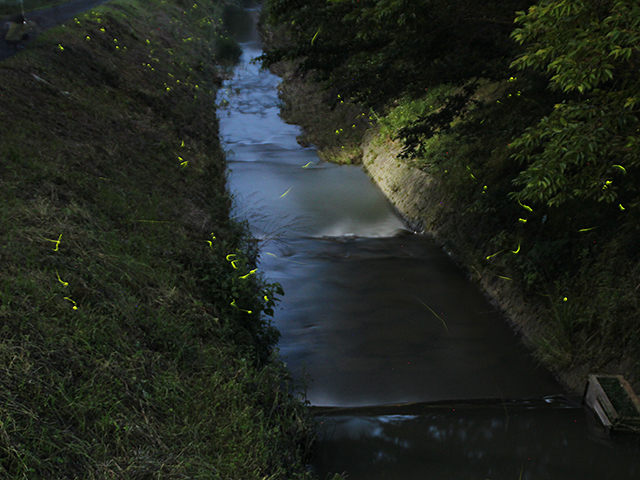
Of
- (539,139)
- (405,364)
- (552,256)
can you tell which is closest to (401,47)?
(539,139)

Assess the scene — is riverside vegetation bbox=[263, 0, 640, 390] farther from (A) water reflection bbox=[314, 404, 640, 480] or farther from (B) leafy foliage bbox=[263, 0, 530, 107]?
(A) water reflection bbox=[314, 404, 640, 480]

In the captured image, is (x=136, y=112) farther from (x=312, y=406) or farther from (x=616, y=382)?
(x=616, y=382)

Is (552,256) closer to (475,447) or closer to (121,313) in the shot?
(475,447)

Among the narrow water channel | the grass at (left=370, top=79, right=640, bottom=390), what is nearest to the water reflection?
the narrow water channel

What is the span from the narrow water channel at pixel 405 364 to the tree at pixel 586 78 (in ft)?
8.67

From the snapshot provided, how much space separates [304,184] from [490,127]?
7.77 m

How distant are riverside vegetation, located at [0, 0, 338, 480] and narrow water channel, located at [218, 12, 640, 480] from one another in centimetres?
79

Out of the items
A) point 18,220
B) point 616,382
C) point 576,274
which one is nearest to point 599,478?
point 616,382

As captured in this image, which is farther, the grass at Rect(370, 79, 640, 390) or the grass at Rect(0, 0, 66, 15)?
the grass at Rect(0, 0, 66, 15)

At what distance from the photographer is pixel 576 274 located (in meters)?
7.60

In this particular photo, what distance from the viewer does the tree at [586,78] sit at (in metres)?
4.45

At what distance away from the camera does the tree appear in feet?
14.6

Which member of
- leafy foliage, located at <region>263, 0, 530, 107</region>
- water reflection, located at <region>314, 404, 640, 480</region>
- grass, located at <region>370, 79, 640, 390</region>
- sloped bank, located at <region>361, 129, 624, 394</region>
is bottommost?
sloped bank, located at <region>361, 129, 624, 394</region>

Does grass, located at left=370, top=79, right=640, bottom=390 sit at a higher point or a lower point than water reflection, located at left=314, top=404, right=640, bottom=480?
higher
